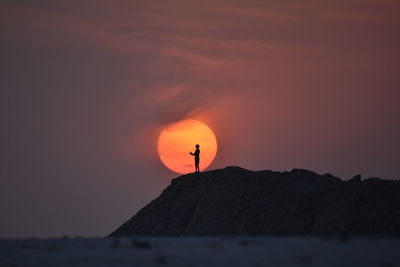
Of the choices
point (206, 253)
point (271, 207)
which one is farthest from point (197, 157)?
point (206, 253)

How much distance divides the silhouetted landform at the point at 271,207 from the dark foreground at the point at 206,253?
14.7m

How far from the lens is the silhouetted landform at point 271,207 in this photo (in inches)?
1743

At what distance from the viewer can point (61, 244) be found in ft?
95.5

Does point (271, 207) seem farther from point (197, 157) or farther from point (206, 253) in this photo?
point (206, 253)

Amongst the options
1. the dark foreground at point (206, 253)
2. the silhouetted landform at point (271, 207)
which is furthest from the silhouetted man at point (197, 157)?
the dark foreground at point (206, 253)

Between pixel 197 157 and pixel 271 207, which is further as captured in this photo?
pixel 197 157

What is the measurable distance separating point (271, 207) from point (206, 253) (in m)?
22.3

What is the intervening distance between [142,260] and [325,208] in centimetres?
2364

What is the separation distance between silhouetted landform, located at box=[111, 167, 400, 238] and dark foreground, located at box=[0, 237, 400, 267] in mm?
14675

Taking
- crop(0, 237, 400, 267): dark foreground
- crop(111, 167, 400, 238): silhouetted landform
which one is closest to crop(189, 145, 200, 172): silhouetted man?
crop(111, 167, 400, 238): silhouetted landform

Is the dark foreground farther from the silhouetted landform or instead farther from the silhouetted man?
the silhouetted man

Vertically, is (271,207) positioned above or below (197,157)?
below

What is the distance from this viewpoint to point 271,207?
47375 millimetres

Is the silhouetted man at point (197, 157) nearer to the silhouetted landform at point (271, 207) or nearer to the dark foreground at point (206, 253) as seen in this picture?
the silhouetted landform at point (271, 207)
